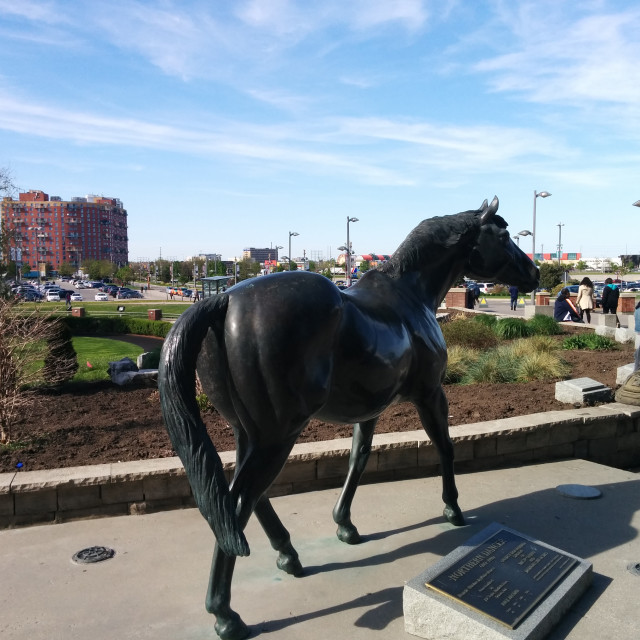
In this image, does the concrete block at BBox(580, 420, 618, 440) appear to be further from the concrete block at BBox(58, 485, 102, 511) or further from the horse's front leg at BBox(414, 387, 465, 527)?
the concrete block at BBox(58, 485, 102, 511)

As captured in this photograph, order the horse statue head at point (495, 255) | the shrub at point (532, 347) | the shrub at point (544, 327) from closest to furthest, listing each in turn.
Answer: the horse statue head at point (495, 255) → the shrub at point (532, 347) → the shrub at point (544, 327)

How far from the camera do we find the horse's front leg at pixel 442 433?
4.11m

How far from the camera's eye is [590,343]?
13.1 meters

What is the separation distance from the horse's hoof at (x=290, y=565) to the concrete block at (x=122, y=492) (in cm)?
166

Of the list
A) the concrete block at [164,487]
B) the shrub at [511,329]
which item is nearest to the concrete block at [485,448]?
the concrete block at [164,487]

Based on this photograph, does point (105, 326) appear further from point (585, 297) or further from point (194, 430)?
point (194, 430)

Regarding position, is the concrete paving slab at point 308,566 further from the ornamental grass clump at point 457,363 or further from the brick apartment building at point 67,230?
the brick apartment building at point 67,230

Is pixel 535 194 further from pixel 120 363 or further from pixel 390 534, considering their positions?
pixel 390 534

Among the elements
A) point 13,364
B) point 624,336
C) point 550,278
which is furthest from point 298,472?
point 550,278

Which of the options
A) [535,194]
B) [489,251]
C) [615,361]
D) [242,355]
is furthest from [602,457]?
[535,194]

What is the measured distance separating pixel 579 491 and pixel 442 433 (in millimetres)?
2123

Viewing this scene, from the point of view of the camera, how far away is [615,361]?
11.2 meters

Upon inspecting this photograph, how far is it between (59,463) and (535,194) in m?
35.3

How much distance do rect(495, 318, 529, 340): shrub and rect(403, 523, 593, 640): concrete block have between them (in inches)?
444
